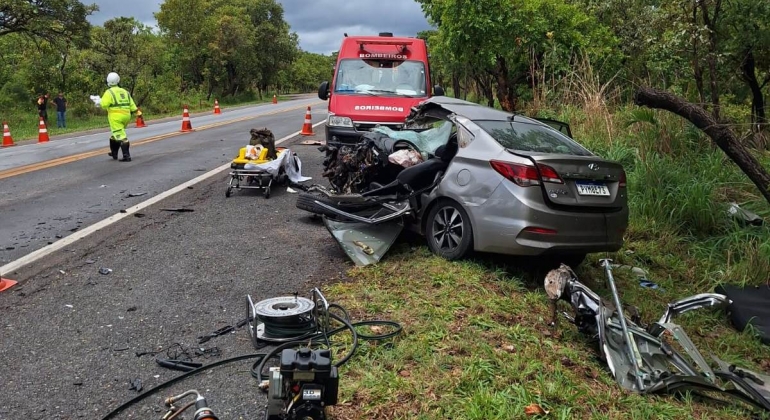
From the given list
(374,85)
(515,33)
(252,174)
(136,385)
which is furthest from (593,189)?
(515,33)

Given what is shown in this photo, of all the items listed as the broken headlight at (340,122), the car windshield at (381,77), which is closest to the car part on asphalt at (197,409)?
the broken headlight at (340,122)

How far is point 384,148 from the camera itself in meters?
6.84

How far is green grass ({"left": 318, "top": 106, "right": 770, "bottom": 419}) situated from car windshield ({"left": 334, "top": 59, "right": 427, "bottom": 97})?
13.4ft

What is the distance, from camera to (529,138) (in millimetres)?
5586

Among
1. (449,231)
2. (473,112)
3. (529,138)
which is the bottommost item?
(449,231)

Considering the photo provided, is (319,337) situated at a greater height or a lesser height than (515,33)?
lesser

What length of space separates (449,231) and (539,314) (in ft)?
4.20

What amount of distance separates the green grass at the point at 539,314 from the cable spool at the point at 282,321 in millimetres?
481

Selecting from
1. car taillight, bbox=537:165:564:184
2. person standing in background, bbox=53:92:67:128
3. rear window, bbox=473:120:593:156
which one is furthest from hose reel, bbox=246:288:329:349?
person standing in background, bbox=53:92:67:128

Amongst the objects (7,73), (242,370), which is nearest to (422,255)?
(242,370)

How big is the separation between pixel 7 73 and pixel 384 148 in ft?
102

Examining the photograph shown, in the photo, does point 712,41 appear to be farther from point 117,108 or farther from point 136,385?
point 117,108

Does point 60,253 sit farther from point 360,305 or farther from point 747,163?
point 747,163

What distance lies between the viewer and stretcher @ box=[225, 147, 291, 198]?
8.24 meters
